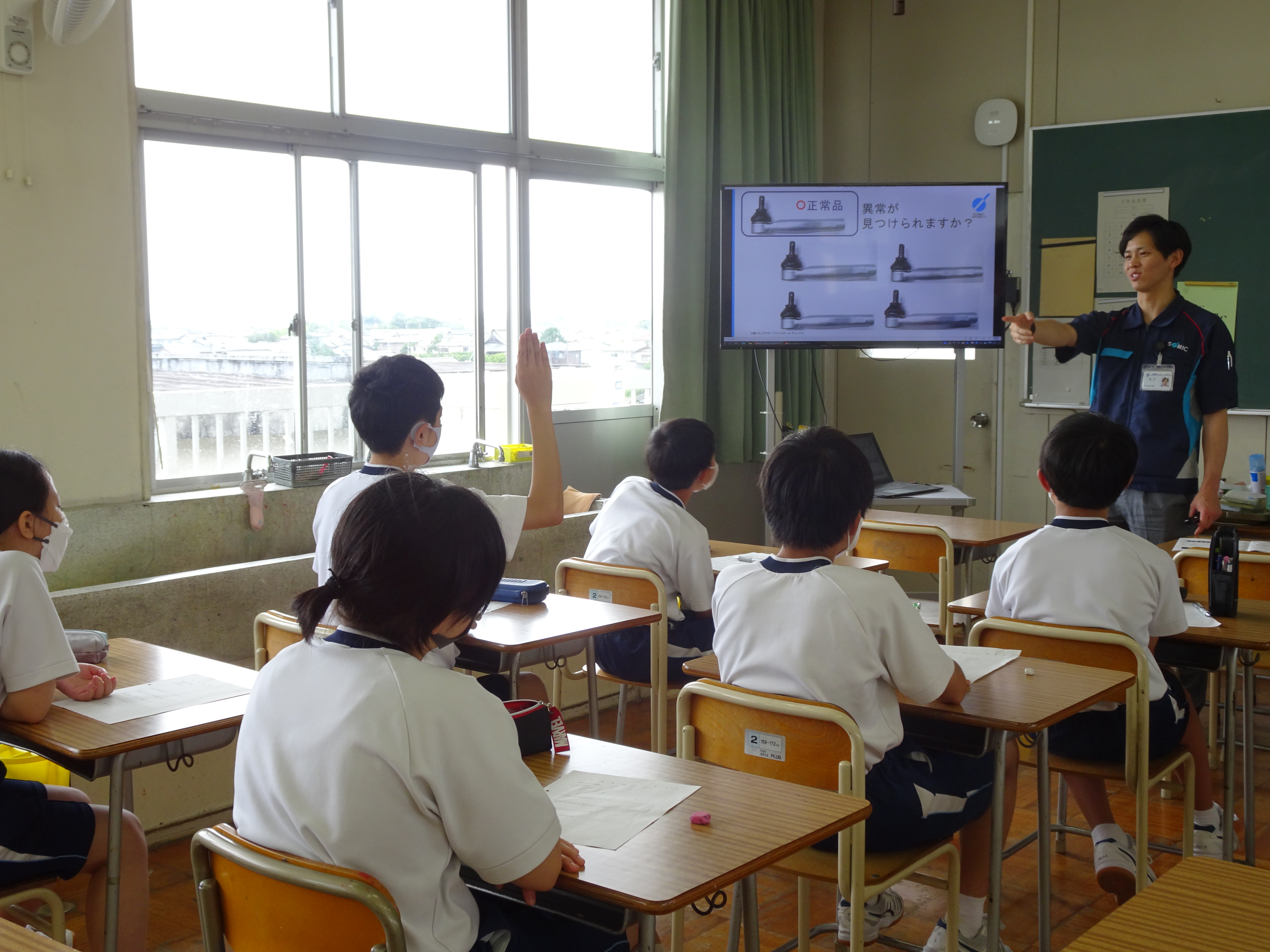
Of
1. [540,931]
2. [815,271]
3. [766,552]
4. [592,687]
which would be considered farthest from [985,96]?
[540,931]

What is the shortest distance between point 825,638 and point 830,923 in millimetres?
929

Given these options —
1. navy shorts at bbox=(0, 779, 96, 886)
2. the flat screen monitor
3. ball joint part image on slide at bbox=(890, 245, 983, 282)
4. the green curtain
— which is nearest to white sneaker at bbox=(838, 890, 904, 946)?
navy shorts at bbox=(0, 779, 96, 886)

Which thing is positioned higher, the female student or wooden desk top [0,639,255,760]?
the female student

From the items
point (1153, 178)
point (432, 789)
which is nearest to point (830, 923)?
point (432, 789)

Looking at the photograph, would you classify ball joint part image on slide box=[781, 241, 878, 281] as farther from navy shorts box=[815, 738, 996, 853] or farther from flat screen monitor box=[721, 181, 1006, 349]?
navy shorts box=[815, 738, 996, 853]

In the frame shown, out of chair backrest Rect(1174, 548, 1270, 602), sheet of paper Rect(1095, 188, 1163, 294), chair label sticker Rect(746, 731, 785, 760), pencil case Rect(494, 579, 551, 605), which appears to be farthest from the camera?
sheet of paper Rect(1095, 188, 1163, 294)

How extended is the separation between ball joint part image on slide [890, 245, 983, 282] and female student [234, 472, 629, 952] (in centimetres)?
390

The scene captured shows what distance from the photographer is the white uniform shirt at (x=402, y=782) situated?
130cm

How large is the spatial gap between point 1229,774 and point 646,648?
1.51 m

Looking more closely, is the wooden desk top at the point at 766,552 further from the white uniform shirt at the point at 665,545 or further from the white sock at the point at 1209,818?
the white sock at the point at 1209,818

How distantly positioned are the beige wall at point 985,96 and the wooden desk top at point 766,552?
7.43 feet

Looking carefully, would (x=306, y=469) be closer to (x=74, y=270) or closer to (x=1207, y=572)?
(x=74, y=270)

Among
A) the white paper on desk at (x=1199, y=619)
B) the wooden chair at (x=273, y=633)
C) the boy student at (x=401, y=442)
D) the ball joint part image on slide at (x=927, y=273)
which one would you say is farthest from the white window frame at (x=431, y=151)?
the white paper on desk at (x=1199, y=619)

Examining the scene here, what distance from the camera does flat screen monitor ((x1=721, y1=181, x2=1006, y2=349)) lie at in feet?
16.2
